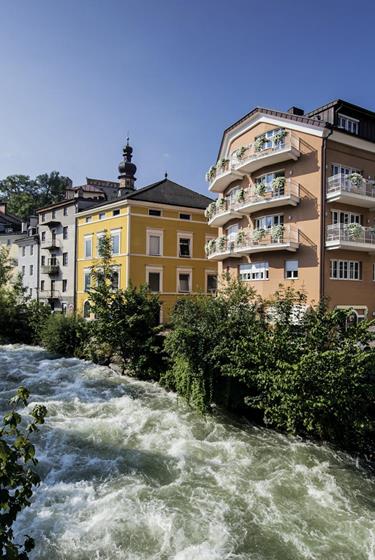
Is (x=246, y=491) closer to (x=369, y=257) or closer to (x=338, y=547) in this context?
(x=338, y=547)

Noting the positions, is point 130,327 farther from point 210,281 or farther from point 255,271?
point 210,281

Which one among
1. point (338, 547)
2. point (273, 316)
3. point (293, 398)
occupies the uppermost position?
point (273, 316)

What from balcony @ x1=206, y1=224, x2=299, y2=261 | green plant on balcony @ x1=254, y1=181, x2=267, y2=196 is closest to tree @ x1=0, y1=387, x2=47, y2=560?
balcony @ x1=206, y1=224, x2=299, y2=261

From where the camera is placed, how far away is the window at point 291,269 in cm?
2131

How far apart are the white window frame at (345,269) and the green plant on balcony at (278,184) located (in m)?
4.86

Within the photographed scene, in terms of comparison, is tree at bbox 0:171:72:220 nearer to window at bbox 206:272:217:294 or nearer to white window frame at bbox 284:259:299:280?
window at bbox 206:272:217:294

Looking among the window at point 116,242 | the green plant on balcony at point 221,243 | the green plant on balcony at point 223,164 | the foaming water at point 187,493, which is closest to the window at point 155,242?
the window at point 116,242

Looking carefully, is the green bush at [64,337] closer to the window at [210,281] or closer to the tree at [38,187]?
the window at [210,281]

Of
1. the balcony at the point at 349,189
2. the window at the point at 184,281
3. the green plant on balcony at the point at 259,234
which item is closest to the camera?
the balcony at the point at 349,189

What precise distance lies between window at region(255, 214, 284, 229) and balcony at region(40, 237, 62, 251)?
24.4 meters

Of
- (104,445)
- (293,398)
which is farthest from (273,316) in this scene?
(104,445)

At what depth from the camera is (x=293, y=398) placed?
10578 millimetres

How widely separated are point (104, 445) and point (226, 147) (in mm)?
22509

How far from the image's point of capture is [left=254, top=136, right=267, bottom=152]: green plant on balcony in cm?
2178
